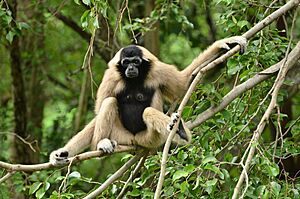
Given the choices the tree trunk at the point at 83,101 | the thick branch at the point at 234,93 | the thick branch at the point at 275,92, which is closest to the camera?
the thick branch at the point at 275,92

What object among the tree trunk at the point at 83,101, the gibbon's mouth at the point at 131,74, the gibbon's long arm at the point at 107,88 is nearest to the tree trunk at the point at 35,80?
the tree trunk at the point at 83,101

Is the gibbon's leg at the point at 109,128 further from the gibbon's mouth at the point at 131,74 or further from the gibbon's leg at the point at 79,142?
the gibbon's mouth at the point at 131,74

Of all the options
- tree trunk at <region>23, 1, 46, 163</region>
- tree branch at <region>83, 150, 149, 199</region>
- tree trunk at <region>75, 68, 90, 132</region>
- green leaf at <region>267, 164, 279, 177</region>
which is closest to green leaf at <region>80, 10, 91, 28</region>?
tree branch at <region>83, 150, 149, 199</region>

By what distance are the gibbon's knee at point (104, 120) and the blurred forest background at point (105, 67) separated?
1.65ft

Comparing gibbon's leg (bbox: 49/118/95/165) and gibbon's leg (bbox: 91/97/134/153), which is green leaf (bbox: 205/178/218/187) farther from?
gibbon's leg (bbox: 49/118/95/165)

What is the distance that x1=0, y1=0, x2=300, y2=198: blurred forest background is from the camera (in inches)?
230

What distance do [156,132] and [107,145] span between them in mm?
536

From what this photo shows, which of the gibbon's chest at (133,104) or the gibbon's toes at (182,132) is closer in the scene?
the gibbon's toes at (182,132)

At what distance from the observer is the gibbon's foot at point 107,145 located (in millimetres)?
6250

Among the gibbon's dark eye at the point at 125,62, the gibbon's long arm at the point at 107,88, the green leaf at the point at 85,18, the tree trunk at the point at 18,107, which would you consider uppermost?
the green leaf at the point at 85,18

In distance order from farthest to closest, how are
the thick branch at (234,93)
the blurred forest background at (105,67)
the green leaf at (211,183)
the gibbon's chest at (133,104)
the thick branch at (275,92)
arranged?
the gibbon's chest at (133,104), the blurred forest background at (105,67), the thick branch at (234,93), the green leaf at (211,183), the thick branch at (275,92)

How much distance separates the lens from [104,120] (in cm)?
674

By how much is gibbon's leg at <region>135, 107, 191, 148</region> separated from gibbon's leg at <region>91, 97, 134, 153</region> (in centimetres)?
22

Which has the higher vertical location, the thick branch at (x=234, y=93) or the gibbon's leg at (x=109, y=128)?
the thick branch at (x=234, y=93)
